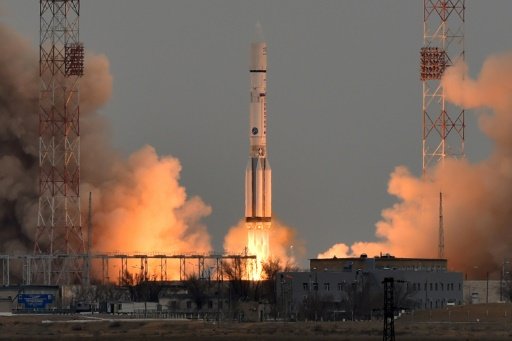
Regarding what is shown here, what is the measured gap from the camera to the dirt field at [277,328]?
138 m

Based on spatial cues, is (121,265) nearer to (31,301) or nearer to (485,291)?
(31,301)

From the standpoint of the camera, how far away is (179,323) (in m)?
147

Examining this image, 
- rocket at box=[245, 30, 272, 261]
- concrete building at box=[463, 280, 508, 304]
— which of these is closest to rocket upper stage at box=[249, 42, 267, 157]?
rocket at box=[245, 30, 272, 261]

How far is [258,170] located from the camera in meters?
166

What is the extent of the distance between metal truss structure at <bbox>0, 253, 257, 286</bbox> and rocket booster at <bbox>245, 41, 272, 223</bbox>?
4.02 metres

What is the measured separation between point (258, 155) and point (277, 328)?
24.5 meters

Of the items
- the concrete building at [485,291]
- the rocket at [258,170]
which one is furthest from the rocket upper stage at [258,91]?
the concrete building at [485,291]

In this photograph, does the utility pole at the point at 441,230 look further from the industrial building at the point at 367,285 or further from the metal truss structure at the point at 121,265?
the metal truss structure at the point at 121,265

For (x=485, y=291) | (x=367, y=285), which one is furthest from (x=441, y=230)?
(x=367, y=285)

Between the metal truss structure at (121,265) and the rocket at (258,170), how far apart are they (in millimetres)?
2770

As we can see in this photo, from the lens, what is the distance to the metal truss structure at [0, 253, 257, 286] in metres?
171

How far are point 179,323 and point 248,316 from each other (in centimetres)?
1157

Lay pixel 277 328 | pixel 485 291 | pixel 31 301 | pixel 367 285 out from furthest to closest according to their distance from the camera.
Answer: pixel 485 291 → pixel 31 301 → pixel 367 285 → pixel 277 328

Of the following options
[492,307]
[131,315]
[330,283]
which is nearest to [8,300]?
[131,315]
